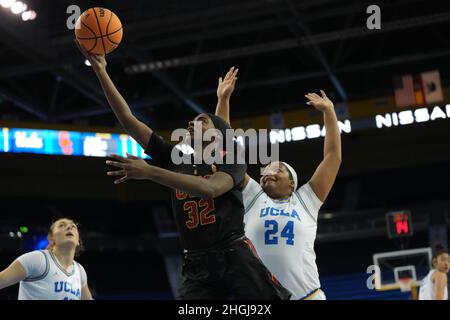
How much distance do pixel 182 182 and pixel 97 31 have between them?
77.2 inches

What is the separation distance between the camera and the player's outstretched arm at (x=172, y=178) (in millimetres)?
3258

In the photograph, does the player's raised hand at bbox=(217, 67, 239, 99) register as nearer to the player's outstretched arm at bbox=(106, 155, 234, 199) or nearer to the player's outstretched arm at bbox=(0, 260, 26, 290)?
the player's outstretched arm at bbox=(106, 155, 234, 199)

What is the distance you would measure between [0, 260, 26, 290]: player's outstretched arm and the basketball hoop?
999 cm

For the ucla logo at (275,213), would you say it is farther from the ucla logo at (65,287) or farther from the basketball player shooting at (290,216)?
the ucla logo at (65,287)

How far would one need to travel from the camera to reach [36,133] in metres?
18.8

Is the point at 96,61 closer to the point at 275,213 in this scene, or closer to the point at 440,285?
the point at 275,213

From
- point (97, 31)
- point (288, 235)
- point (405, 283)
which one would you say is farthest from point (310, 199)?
point (405, 283)

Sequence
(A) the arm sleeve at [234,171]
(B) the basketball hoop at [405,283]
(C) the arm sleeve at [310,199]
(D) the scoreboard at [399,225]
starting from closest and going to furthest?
(A) the arm sleeve at [234,171]
(C) the arm sleeve at [310,199]
(B) the basketball hoop at [405,283]
(D) the scoreboard at [399,225]

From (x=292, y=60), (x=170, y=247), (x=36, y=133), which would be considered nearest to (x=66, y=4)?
(x=36, y=133)

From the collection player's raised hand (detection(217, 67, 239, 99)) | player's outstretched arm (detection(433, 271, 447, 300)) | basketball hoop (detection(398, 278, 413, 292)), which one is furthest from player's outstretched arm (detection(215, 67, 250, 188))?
basketball hoop (detection(398, 278, 413, 292))

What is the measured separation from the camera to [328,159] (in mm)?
4883

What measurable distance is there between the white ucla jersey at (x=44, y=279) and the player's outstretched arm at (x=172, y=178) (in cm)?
241

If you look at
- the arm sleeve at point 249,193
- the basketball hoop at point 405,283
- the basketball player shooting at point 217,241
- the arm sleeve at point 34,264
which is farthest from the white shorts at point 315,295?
the basketball hoop at point 405,283

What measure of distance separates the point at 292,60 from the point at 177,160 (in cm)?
1563
